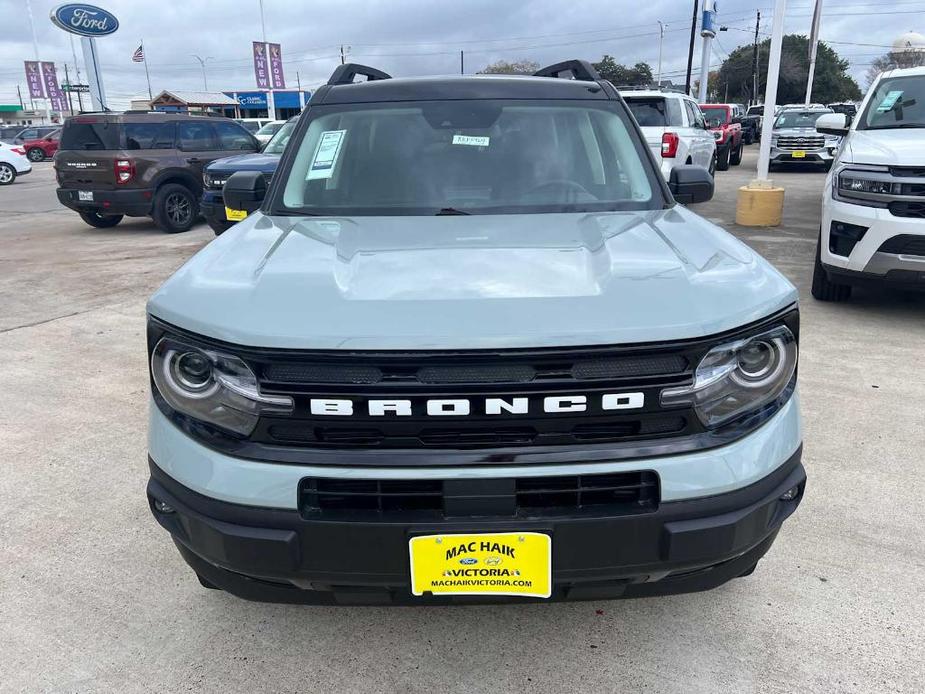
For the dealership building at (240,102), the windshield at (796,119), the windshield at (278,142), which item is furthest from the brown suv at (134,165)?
the dealership building at (240,102)

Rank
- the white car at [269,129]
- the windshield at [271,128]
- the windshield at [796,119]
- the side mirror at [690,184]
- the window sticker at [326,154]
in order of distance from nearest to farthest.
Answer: the window sticker at [326,154], the side mirror at [690,184], the white car at [269,129], the windshield at [271,128], the windshield at [796,119]

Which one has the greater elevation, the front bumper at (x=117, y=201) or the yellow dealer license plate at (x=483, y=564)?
the yellow dealer license plate at (x=483, y=564)

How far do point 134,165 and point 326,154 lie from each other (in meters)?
8.84

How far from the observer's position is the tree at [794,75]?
56688 mm

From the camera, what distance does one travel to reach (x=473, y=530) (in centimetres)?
171

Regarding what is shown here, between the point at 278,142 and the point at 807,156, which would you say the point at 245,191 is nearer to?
the point at 278,142

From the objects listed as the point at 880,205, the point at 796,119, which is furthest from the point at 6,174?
the point at 880,205

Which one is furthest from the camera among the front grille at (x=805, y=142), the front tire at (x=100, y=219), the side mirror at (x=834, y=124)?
the front grille at (x=805, y=142)

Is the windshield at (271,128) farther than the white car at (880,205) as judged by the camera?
Yes

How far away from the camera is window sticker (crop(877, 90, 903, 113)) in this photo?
603 cm

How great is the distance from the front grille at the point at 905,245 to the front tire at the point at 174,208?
9696 mm

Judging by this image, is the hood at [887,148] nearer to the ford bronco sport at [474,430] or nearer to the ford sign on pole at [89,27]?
the ford bronco sport at [474,430]

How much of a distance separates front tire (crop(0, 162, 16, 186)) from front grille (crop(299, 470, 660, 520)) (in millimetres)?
24699

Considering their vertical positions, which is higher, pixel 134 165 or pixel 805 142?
pixel 134 165
